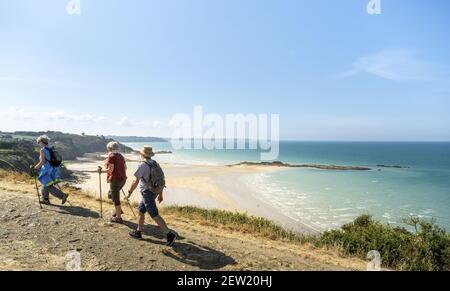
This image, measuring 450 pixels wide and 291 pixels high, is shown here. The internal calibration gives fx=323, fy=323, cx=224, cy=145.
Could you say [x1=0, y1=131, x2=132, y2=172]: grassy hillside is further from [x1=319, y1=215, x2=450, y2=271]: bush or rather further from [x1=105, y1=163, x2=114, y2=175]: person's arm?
[x1=319, y1=215, x2=450, y2=271]: bush

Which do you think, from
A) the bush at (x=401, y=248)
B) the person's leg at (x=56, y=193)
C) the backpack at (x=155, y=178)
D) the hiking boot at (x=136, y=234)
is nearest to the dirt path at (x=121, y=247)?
the hiking boot at (x=136, y=234)

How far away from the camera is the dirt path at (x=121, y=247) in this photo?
251 inches

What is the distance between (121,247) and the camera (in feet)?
23.1

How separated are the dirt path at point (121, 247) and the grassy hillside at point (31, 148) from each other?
27.2 m

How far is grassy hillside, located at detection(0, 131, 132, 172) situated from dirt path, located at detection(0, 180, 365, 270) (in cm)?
2719

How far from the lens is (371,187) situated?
47.4 metres

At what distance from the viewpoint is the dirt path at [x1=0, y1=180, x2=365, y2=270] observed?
21.0 feet

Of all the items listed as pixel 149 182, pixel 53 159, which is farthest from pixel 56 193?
pixel 149 182

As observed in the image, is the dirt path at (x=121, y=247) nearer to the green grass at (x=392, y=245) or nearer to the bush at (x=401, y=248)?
the green grass at (x=392, y=245)

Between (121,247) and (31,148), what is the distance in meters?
66.3

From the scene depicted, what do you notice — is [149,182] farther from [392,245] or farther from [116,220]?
[392,245]
